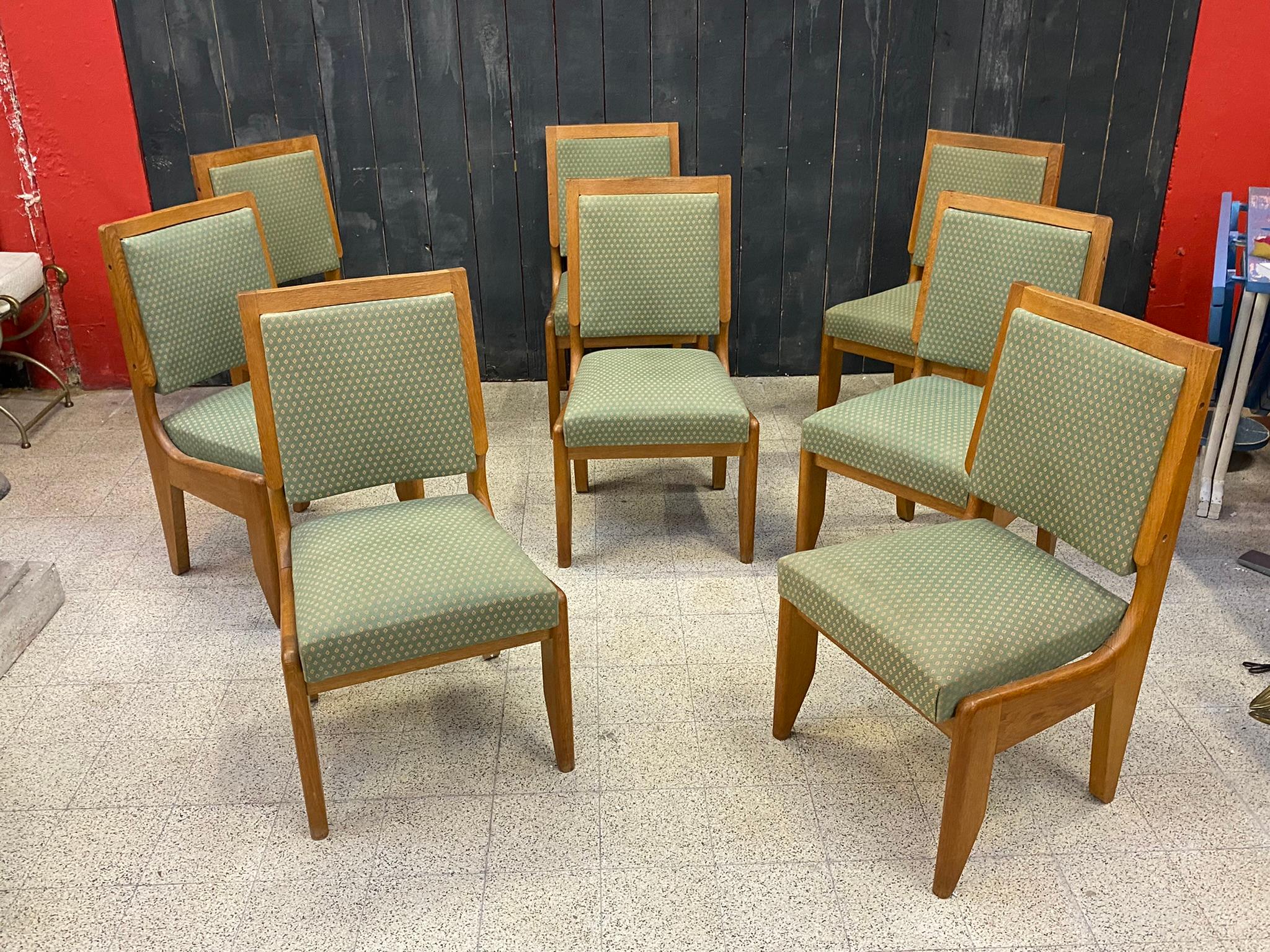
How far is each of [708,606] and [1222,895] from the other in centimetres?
135

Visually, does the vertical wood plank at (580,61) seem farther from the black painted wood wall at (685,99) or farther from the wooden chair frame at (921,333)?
the wooden chair frame at (921,333)

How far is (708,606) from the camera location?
3.05 meters

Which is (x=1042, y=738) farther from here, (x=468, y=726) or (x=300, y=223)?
(x=300, y=223)

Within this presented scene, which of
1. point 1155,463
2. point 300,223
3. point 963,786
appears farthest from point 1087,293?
point 300,223

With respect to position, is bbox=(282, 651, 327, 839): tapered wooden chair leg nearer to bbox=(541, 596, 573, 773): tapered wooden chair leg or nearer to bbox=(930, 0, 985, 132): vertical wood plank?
bbox=(541, 596, 573, 773): tapered wooden chair leg

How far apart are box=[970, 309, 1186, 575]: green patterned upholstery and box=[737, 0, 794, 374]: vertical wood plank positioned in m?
2.01

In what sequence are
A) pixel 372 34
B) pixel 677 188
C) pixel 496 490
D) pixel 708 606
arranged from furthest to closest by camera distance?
A: 1. pixel 372 34
2. pixel 496 490
3. pixel 677 188
4. pixel 708 606

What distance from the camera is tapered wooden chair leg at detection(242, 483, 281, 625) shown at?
2.79m

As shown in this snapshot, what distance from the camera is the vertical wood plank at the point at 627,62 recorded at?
3.99 m

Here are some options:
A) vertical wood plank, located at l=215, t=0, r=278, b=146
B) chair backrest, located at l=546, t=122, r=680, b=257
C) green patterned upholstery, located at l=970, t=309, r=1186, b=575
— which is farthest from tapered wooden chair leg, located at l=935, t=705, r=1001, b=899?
vertical wood plank, located at l=215, t=0, r=278, b=146

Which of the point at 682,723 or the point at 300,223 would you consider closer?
the point at 682,723

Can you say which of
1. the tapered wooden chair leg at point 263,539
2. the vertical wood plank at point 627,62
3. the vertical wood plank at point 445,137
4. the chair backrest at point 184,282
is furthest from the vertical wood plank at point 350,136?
the tapered wooden chair leg at point 263,539

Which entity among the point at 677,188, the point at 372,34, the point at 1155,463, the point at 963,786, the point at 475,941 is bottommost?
the point at 475,941

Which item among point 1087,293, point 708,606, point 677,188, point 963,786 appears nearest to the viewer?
point 963,786
